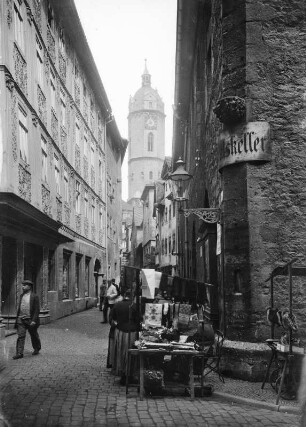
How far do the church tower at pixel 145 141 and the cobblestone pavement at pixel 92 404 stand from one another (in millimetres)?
94893

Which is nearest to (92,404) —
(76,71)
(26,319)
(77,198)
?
(26,319)

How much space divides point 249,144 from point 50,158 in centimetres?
1111

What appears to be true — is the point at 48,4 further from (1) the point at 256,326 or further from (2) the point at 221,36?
(1) the point at 256,326

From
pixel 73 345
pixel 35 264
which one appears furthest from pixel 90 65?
pixel 73 345

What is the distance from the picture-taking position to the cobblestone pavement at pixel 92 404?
6.19 metres

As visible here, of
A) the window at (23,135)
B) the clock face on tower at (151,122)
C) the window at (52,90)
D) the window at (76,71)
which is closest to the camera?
the window at (23,135)

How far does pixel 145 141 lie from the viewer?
103812 mm

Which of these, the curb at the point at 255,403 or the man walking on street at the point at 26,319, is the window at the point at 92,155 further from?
the curb at the point at 255,403

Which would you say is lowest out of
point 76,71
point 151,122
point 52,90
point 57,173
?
point 57,173

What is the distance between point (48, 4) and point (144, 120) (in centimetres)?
8597

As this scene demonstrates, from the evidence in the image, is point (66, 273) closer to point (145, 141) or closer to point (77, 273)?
point (77, 273)

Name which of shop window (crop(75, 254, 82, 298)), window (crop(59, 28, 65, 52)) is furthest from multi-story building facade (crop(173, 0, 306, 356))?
shop window (crop(75, 254, 82, 298))

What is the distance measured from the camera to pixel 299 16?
30.4 feet

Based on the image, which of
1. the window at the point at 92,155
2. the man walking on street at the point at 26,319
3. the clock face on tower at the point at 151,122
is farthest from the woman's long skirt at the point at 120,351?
the clock face on tower at the point at 151,122
